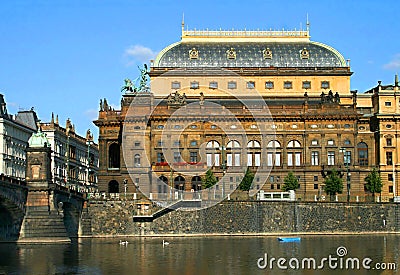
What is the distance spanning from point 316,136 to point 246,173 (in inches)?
607

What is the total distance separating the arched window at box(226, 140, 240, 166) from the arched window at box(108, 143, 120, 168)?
769 inches

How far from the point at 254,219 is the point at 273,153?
74.5ft

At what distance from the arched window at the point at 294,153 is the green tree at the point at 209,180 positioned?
50.2 ft

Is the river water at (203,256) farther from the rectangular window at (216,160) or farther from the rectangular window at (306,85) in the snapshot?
the rectangular window at (306,85)

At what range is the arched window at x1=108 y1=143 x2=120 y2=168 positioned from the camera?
502 ft

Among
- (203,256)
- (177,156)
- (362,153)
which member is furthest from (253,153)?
(203,256)

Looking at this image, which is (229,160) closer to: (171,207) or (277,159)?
(277,159)

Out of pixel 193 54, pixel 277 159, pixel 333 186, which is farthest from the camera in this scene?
pixel 193 54

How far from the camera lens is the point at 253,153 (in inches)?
5822

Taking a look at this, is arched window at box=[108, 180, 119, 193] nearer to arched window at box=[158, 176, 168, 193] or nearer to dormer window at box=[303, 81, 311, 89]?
arched window at box=[158, 176, 168, 193]

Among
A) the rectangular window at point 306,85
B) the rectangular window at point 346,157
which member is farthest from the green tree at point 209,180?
the rectangular window at point 306,85

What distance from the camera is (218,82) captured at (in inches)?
6191

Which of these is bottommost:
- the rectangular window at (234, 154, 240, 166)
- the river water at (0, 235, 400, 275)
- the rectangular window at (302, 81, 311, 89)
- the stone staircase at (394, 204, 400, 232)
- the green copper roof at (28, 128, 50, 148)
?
the river water at (0, 235, 400, 275)

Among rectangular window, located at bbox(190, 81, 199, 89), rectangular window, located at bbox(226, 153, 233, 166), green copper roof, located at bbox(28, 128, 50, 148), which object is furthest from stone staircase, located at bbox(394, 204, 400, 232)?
green copper roof, located at bbox(28, 128, 50, 148)
